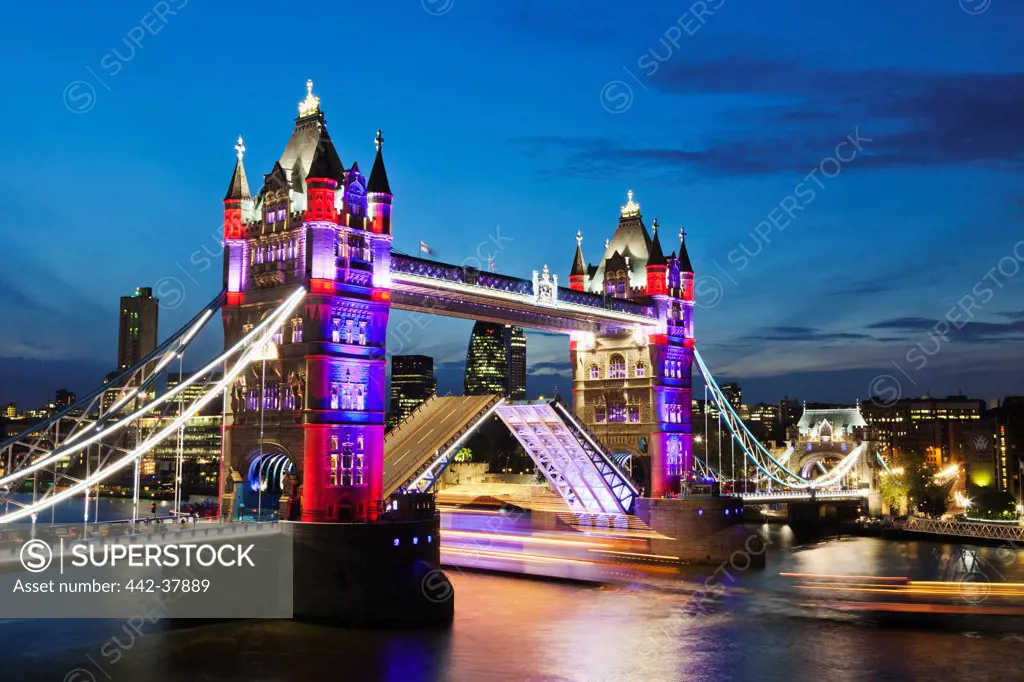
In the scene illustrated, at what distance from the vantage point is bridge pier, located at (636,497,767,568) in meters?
61.3

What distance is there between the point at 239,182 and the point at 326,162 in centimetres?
505

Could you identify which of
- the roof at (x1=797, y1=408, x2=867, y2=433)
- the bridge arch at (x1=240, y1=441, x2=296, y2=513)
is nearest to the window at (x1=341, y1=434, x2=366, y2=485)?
the bridge arch at (x1=240, y1=441, x2=296, y2=513)

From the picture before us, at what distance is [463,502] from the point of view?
95.0 meters

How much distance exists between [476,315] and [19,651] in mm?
26530

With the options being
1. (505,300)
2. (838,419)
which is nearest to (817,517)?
(838,419)

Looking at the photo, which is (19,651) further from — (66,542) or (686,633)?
(686,633)

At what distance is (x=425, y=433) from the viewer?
54.8 m

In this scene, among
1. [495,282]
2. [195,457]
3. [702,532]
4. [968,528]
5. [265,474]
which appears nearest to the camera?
[265,474]

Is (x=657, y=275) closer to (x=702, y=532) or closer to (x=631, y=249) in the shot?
(x=631, y=249)

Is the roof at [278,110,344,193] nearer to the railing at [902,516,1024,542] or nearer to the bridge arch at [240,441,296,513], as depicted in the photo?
the bridge arch at [240,441,296,513]

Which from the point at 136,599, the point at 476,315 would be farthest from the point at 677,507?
the point at 136,599

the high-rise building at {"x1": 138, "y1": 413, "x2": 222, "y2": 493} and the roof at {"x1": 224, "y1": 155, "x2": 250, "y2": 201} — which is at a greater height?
the roof at {"x1": 224, "y1": 155, "x2": 250, "y2": 201}

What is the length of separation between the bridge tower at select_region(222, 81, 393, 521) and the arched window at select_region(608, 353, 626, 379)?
25.6 meters

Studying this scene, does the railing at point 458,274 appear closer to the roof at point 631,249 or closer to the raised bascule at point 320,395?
the raised bascule at point 320,395
